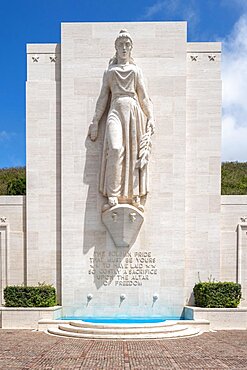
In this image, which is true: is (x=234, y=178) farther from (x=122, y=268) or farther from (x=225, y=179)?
(x=122, y=268)

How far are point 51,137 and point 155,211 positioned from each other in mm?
4853

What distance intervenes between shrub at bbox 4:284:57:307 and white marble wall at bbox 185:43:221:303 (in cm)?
529

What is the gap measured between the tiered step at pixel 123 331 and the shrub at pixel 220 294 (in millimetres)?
1561

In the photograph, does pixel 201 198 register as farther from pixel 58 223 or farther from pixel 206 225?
pixel 58 223

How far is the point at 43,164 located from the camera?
59.9 ft

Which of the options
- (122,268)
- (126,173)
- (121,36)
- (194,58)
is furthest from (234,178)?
(121,36)

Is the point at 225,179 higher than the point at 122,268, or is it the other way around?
the point at 225,179

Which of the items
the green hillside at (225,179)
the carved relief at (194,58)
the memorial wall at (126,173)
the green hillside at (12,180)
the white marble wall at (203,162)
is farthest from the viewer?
the green hillside at (225,179)

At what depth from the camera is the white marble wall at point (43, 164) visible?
59.4ft

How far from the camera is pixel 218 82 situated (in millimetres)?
18141

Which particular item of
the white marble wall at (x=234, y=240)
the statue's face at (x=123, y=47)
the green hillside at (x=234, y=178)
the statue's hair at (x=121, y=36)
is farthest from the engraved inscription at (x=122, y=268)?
the green hillside at (x=234, y=178)

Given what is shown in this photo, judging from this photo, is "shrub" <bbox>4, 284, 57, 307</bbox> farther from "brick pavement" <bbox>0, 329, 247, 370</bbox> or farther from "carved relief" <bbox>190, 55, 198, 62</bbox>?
"carved relief" <bbox>190, 55, 198, 62</bbox>

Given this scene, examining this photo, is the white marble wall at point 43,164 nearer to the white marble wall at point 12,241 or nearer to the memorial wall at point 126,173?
the memorial wall at point 126,173

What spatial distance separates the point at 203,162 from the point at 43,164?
19.9 feet
